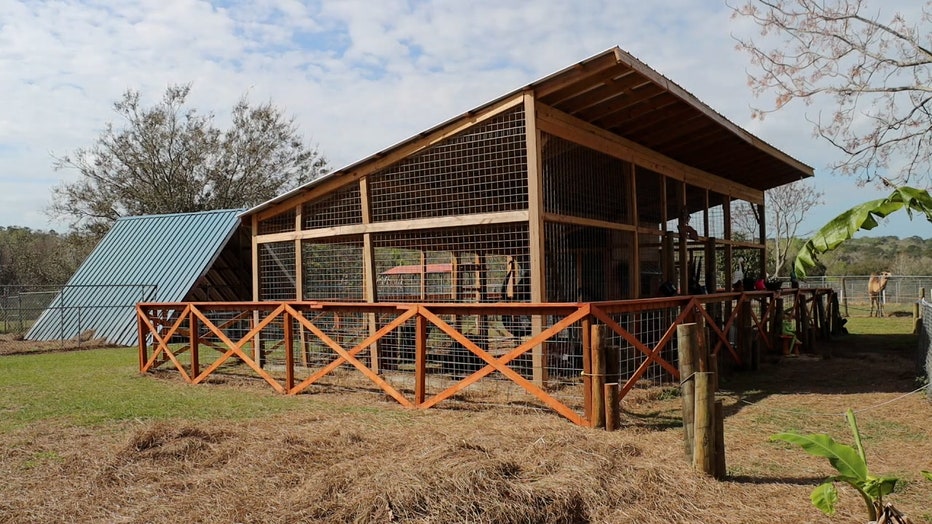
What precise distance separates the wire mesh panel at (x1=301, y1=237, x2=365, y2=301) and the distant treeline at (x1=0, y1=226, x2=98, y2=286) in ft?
69.8

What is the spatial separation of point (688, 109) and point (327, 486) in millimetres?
8081

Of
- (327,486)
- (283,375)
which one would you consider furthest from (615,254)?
(327,486)

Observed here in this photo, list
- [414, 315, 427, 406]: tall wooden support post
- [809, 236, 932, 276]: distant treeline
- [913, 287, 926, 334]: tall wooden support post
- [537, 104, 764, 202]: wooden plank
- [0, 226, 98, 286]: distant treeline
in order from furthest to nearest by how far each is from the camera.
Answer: [809, 236, 932, 276]: distant treeline → [0, 226, 98, 286]: distant treeline → [913, 287, 926, 334]: tall wooden support post → [537, 104, 764, 202]: wooden plank → [414, 315, 427, 406]: tall wooden support post

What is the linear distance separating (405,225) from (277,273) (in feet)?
14.8

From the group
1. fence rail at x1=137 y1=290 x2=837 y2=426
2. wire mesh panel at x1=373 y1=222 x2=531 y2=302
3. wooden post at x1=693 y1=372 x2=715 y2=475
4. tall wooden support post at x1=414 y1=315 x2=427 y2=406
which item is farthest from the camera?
wire mesh panel at x1=373 y1=222 x2=531 y2=302

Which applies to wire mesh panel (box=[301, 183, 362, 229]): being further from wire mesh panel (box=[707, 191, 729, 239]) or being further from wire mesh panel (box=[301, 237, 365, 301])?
wire mesh panel (box=[707, 191, 729, 239])

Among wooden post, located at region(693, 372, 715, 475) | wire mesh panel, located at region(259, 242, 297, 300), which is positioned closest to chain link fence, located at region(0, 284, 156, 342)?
wire mesh panel, located at region(259, 242, 297, 300)

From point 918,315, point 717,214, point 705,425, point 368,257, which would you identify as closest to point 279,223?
point 368,257

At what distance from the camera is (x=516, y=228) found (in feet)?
33.1

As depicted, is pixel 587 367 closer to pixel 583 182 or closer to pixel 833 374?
pixel 583 182

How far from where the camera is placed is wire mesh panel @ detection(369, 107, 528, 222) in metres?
8.58

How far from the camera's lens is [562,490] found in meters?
4.21

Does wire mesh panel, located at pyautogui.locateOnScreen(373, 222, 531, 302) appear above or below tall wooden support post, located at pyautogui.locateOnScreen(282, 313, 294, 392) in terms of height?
above

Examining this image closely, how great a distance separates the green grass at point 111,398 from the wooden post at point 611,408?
3670 millimetres
